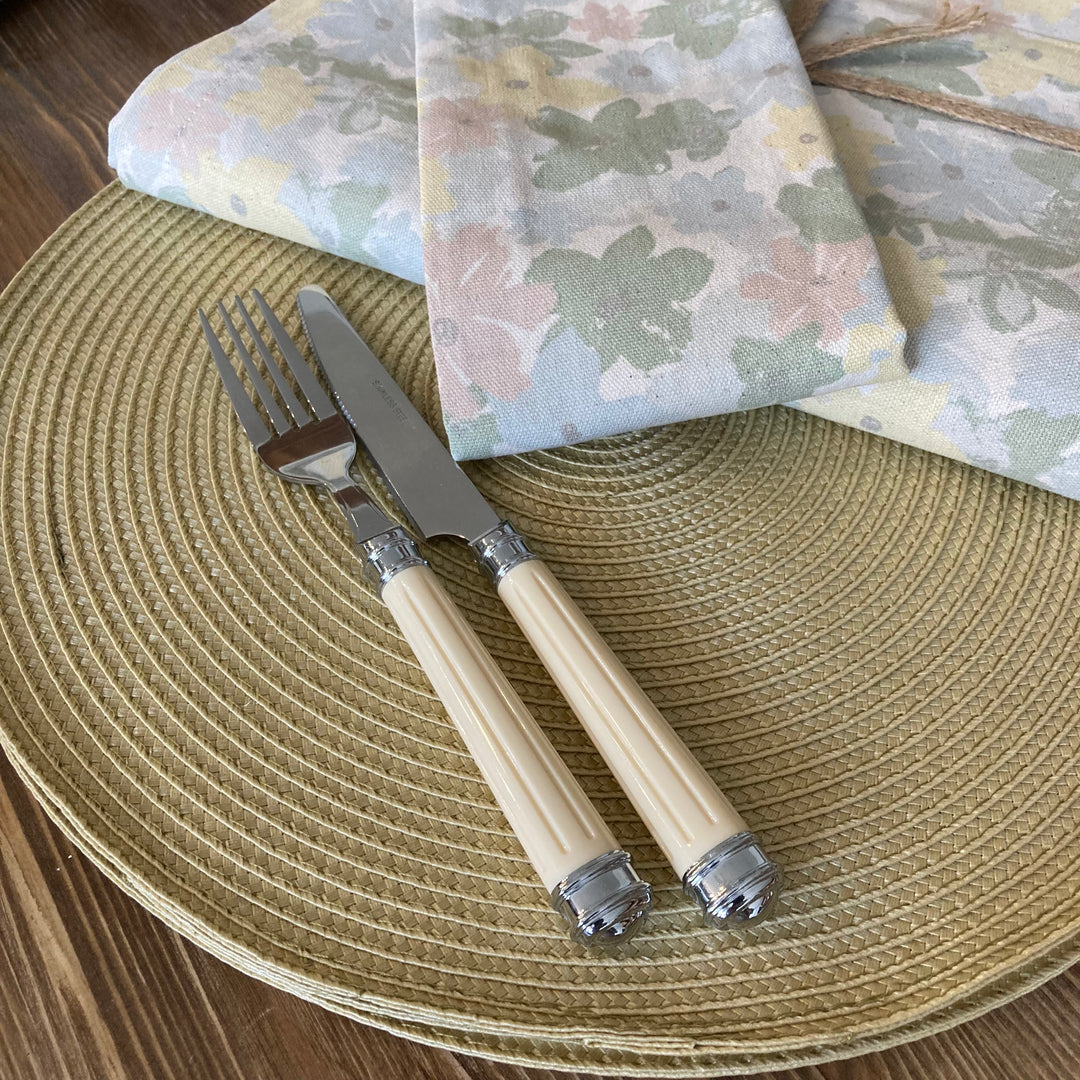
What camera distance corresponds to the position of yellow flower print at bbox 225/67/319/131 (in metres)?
0.56

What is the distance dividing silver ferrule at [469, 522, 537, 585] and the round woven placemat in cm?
2

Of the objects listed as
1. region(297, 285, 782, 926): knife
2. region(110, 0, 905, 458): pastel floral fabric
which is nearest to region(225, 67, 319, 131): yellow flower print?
region(110, 0, 905, 458): pastel floral fabric

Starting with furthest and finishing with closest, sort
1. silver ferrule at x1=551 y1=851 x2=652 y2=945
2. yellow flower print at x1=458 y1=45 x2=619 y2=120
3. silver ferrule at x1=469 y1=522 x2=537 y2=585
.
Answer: yellow flower print at x1=458 y1=45 x2=619 y2=120 < silver ferrule at x1=469 y1=522 x2=537 y2=585 < silver ferrule at x1=551 y1=851 x2=652 y2=945

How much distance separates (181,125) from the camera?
573 millimetres

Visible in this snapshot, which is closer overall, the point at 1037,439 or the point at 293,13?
the point at 1037,439

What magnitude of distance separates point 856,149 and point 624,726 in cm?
37

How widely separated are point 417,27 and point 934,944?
22.8 inches

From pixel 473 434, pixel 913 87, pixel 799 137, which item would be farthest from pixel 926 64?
pixel 473 434

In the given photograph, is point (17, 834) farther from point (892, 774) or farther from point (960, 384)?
point (960, 384)

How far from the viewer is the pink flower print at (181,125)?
0.57m

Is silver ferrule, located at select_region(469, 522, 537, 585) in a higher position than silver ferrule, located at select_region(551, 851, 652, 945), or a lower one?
higher

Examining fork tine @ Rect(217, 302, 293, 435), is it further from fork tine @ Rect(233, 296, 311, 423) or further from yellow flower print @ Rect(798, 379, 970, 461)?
yellow flower print @ Rect(798, 379, 970, 461)

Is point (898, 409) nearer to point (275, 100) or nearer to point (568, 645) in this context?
point (568, 645)

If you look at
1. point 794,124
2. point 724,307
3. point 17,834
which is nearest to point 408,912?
point 17,834
